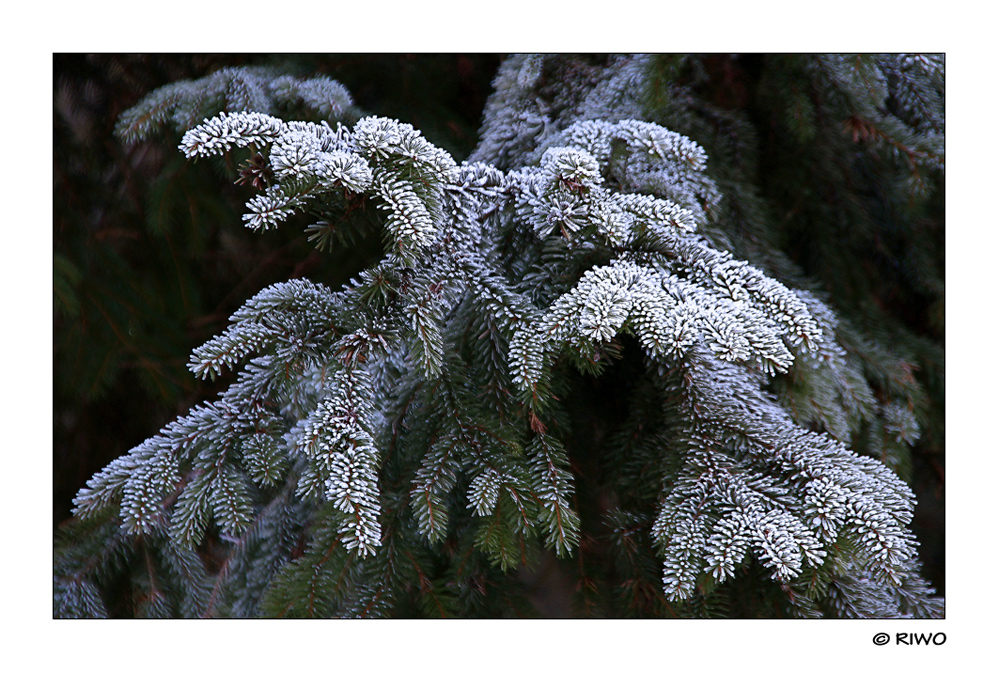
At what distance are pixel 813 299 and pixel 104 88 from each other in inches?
66.3

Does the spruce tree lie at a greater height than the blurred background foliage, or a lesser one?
lesser

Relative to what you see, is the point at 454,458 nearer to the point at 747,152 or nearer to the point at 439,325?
the point at 439,325

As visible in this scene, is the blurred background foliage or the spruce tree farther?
the blurred background foliage

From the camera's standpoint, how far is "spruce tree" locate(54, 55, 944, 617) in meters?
0.65

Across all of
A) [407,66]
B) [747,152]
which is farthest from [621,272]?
[407,66]

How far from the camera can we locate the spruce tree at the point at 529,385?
0.65 m

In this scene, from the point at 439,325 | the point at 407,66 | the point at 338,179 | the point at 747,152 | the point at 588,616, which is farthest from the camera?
the point at 407,66

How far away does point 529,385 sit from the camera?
0.68 m

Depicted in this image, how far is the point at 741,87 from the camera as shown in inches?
49.3

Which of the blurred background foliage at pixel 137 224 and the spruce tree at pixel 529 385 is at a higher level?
the blurred background foliage at pixel 137 224

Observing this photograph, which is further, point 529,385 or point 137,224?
point 137,224

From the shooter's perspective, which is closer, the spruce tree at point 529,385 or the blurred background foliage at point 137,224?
the spruce tree at point 529,385

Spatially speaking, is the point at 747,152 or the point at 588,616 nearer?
the point at 588,616

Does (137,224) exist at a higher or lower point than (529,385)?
higher
